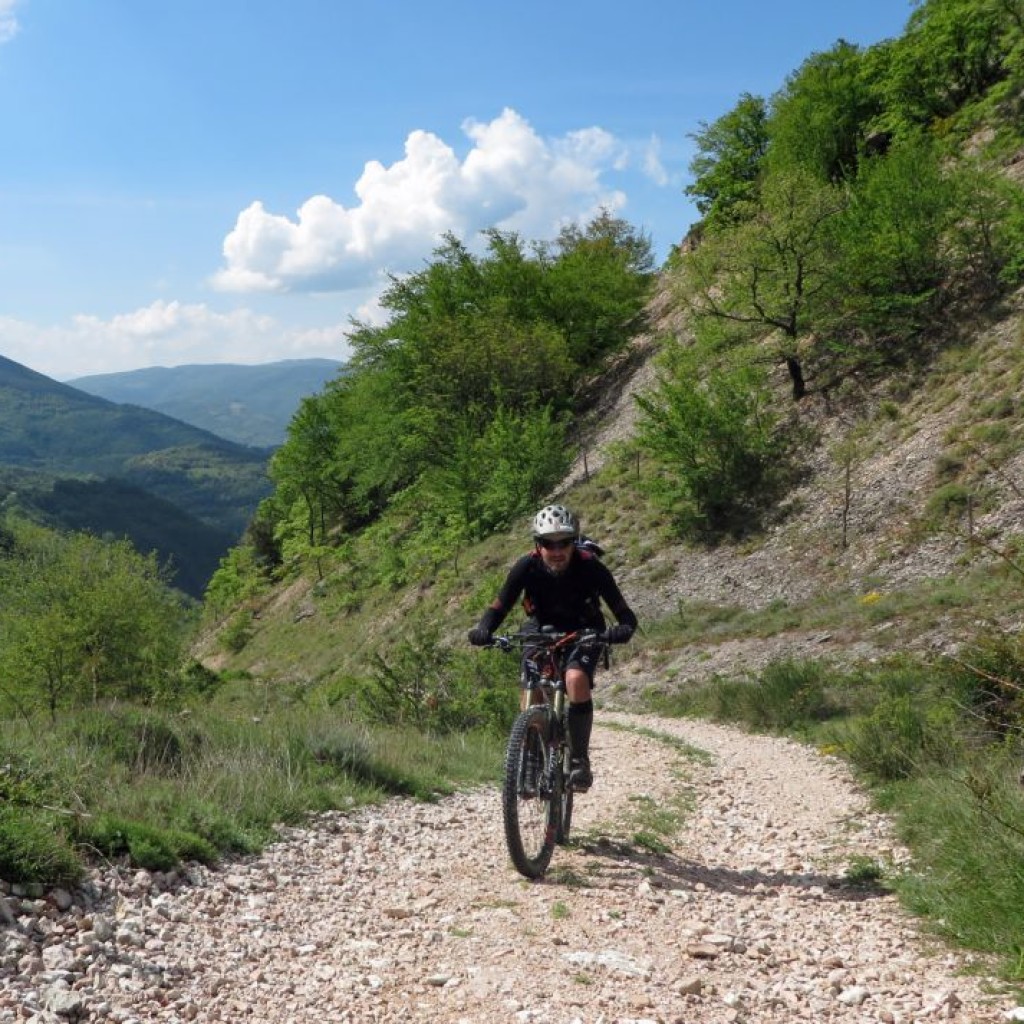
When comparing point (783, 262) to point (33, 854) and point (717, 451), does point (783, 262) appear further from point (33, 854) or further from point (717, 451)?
point (33, 854)

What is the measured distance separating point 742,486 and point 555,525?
2601 centimetres

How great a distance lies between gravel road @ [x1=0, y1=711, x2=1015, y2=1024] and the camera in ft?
11.8

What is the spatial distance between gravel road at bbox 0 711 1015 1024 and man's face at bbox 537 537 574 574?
2.07 m

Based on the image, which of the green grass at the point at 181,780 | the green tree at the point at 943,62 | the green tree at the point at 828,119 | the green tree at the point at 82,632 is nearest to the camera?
the green grass at the point at 181,780

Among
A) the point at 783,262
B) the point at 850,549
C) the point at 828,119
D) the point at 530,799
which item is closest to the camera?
the point at 530,799

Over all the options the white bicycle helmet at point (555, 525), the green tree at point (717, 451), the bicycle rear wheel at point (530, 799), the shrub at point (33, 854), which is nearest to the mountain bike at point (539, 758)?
the bicycle rear wheel at point (530, 799)

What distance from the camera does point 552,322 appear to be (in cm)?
5056

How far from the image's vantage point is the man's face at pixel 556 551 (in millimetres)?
5918

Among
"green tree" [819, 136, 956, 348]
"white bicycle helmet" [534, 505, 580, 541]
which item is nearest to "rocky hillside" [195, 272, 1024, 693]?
"green tree" [819, 136, 956, 348]

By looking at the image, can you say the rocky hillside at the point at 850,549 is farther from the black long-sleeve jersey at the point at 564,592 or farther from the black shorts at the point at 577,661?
the black shorts at the point at 577,661

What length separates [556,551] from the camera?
5.96 meters

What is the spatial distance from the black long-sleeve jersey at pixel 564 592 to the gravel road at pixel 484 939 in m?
1.69

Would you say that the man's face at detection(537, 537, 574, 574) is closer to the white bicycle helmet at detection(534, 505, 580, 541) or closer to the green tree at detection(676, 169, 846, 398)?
the white bicycle helmet at detection(534, 505, 580, 541)

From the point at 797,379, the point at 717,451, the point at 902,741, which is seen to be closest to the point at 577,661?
the point at 902,741
